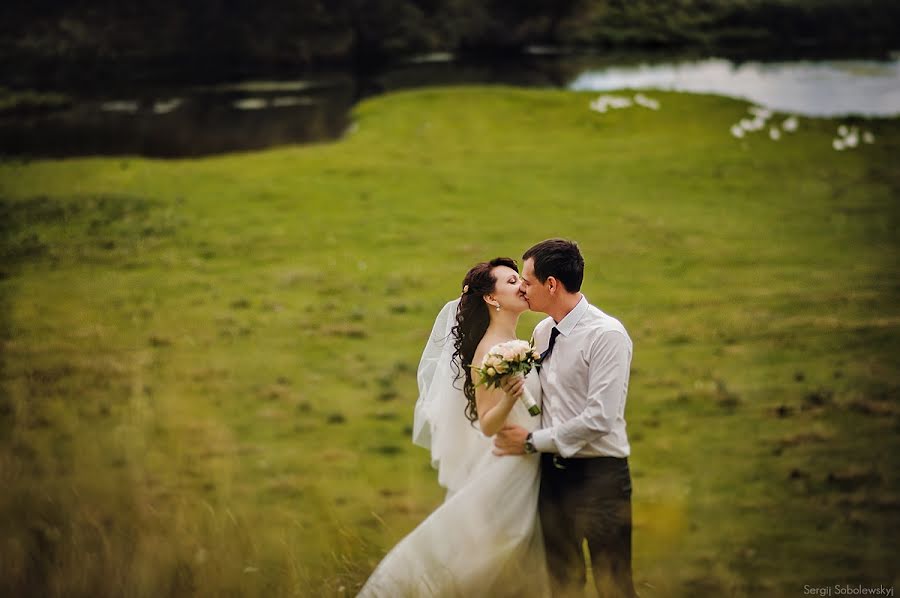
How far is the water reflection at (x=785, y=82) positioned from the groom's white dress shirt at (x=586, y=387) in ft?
108

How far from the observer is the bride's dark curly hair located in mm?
A: 4570

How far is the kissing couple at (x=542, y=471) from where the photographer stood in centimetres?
423

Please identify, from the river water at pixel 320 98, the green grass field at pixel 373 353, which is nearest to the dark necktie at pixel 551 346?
the green grass field at pixel 373 353

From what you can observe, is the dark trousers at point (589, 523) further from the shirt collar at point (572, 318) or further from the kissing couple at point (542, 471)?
the shirt collar at point (572, 318)

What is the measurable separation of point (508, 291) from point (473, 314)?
0.82 ft

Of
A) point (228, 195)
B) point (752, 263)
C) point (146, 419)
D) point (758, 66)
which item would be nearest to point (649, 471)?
point (146, 419)

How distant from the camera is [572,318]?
436 cm

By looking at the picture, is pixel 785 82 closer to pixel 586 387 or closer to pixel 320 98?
pixel 320 98

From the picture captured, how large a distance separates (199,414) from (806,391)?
734cm

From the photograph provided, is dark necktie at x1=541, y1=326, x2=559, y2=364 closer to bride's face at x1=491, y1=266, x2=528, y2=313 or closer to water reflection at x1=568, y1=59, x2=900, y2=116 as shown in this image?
bride's face at x1=491, y1=266, x2=528, y2=313

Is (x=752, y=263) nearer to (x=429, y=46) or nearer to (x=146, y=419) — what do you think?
(x=146, y=419)

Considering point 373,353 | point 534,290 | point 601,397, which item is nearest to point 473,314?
point 534,290

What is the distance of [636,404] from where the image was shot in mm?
10336

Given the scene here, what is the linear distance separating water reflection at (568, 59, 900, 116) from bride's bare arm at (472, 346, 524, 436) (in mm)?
33008
